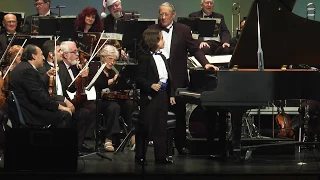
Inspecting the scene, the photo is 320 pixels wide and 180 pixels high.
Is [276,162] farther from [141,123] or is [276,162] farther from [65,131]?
[65,131]

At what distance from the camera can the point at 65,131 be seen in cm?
712

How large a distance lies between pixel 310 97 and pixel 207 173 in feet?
4.54

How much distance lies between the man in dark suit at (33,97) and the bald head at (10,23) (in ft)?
7.03

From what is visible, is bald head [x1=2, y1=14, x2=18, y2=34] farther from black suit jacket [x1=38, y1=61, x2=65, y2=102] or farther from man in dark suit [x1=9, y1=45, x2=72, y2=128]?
man in dark suit [x1=9, y1=45, x2=72, y2=128]

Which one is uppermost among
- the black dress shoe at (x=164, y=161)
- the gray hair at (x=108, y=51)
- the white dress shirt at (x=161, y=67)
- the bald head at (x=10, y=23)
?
the bald head at (x=10, y=23)

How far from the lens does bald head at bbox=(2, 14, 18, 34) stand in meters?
9.98

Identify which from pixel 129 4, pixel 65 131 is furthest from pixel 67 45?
pixel 129 4

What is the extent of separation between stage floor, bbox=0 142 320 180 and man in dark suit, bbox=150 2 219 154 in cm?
36

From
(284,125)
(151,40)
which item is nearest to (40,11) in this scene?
(151,40)

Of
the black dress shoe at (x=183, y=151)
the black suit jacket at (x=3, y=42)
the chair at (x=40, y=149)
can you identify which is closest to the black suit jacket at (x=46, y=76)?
the black suit jacket at (x=3, y=42)

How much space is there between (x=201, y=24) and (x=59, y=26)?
1.91 meters

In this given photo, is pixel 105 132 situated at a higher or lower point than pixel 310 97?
lower

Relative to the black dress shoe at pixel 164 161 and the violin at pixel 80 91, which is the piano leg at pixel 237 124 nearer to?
the black dress shoe at pixel 164 161

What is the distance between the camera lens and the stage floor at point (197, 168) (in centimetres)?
705
